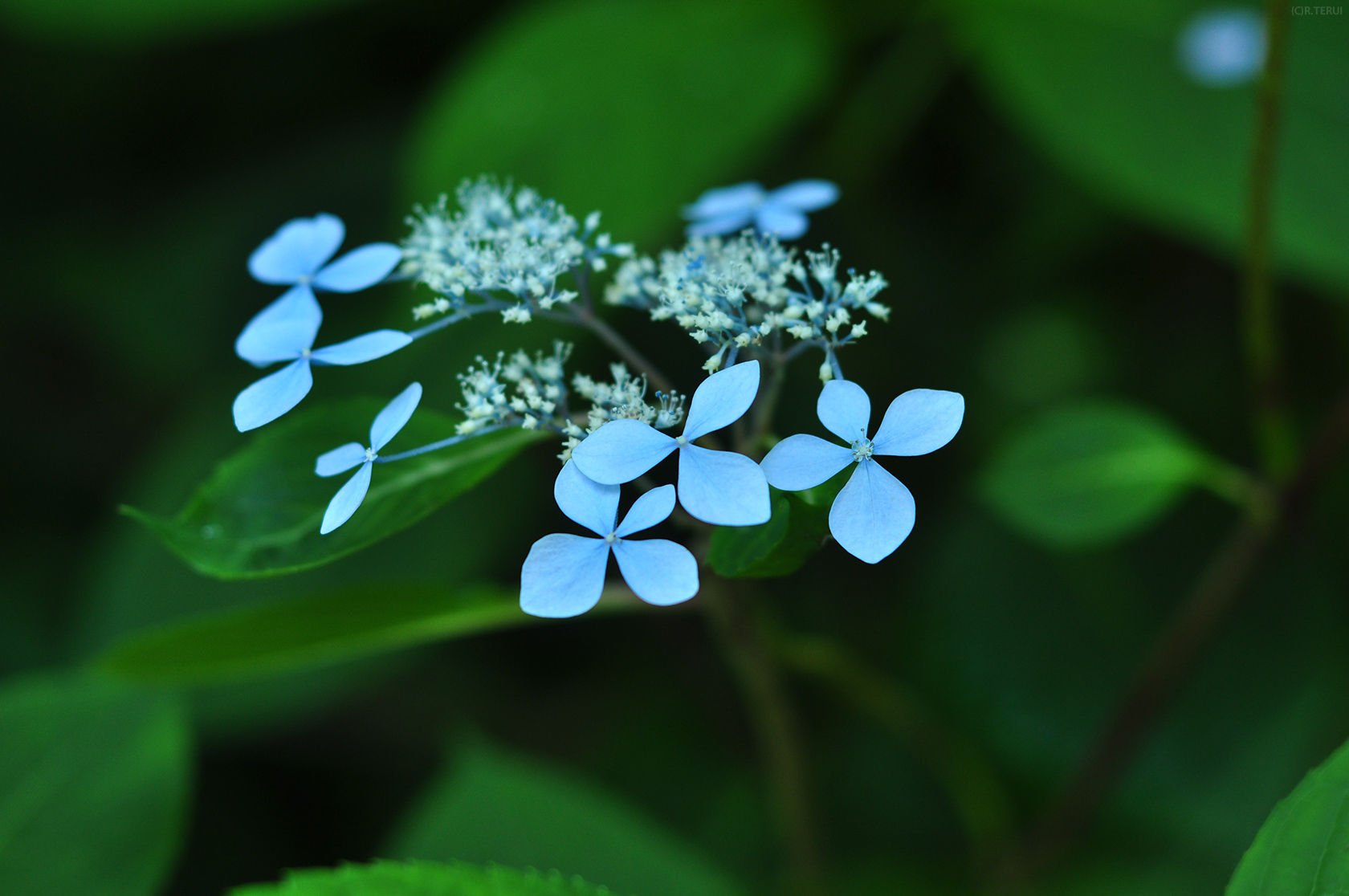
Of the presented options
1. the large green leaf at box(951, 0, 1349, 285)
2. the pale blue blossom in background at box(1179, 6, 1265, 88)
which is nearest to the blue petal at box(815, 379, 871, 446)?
the large green leaf at box(951, 0, 1349, 285)

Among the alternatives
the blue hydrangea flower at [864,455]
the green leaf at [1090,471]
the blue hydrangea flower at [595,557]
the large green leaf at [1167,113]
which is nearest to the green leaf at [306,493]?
the blue hydrangea flower at [595,557]

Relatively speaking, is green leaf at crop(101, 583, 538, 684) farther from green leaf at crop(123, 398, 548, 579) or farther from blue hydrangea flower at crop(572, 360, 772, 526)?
blue hydrangea flower at crop(572, 360, 772, 526)

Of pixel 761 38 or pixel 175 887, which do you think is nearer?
pixel 761 38

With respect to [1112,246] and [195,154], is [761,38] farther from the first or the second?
[195,154]

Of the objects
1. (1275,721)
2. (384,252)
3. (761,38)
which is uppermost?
(761,38)

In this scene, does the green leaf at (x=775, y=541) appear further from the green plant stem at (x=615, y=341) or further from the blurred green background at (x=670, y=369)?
the blurred green background at (x=670, y=369)

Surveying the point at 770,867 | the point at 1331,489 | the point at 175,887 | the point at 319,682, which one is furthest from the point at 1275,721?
the point at 175,887

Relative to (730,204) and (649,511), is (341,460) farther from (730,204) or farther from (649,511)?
(730,204)
